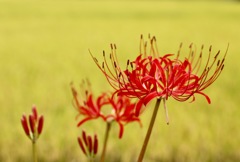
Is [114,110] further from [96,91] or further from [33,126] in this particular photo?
[96,91]

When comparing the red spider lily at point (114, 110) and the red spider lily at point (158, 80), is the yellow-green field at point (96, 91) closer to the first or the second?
the red spider lily at point (114, 110)

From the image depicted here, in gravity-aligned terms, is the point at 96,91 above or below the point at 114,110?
above

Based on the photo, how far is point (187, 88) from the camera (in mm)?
1086

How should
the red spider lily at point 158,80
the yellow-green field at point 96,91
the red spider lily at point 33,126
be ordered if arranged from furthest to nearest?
the yellow-green field at point 96,91 < the red spider lily at point 33,126 < the red spider lily at point 158,80

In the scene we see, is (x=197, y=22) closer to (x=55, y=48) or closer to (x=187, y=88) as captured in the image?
(x=55, y=48)

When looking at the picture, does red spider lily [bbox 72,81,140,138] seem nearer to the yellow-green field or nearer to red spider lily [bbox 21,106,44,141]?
red spider lily [bbox 21,106,44,141]

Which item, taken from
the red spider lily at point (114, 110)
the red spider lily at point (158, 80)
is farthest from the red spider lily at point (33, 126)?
the red spider lily at point (158, 80)

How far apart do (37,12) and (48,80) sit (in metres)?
12.8

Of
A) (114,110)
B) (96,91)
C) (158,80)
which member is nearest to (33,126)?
(114,110)

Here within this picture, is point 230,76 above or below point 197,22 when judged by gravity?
below

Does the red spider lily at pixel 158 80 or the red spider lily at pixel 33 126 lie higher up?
the red spider lily at pixel 158 80

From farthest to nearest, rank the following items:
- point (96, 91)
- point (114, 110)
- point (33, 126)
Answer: point (96, 91) < point (114, 110) < point (33, 126)

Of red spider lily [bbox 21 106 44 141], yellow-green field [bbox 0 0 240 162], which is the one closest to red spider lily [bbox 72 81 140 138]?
red spider lily [bbox 21 106 44 141]

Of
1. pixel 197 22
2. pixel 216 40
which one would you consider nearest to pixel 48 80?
pixel 216 40
